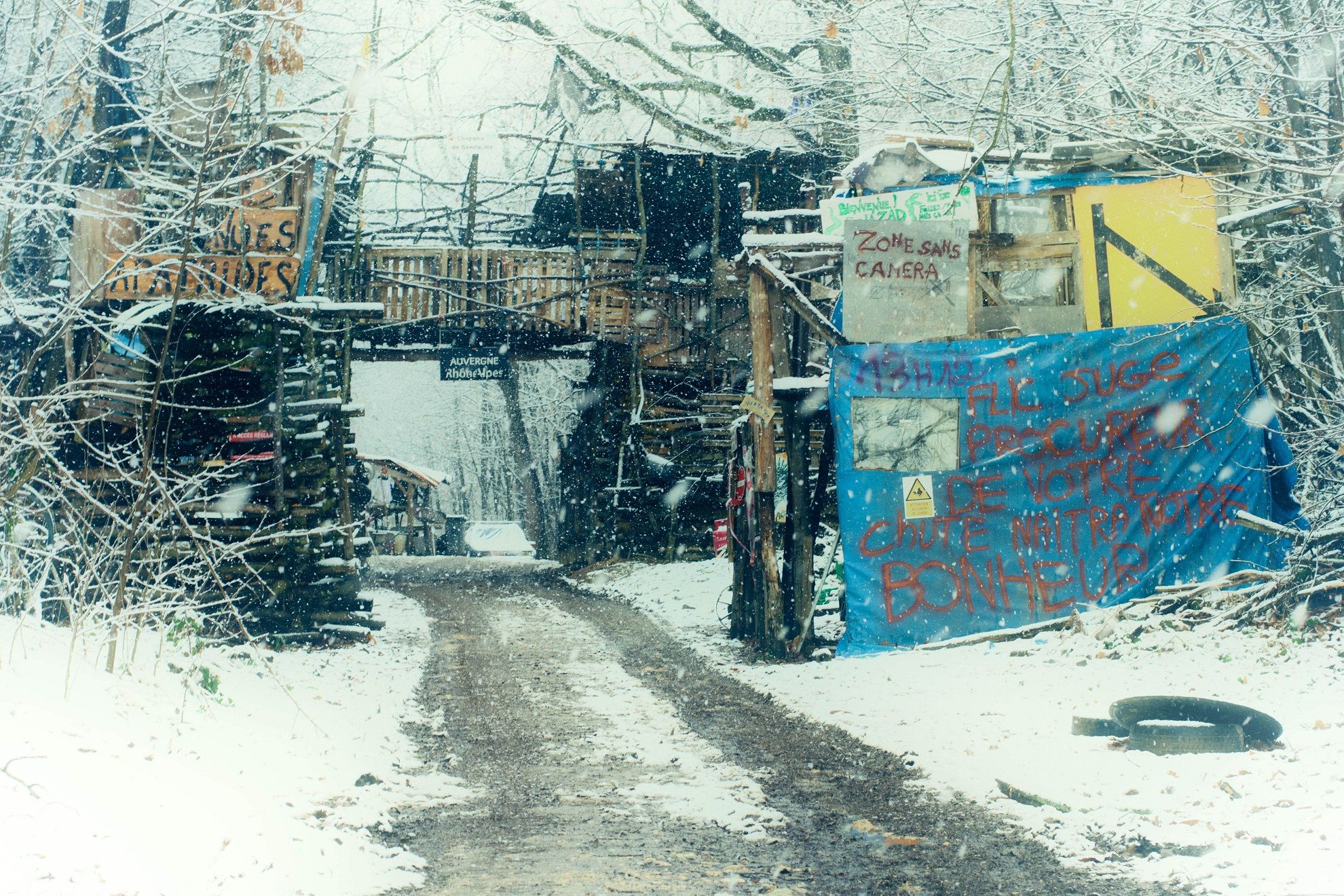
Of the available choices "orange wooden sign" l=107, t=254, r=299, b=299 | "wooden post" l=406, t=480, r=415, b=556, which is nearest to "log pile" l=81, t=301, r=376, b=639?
"orange wooden sign" l=107, t=254, r=299, b=299

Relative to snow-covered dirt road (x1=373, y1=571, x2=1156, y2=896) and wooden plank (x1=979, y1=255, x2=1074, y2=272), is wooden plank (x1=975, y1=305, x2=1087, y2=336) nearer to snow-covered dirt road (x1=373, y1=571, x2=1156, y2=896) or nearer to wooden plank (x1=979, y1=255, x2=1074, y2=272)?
wooden plank (x1=979, y1=255, x2=1074, y2=272)

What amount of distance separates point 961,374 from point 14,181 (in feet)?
26.3

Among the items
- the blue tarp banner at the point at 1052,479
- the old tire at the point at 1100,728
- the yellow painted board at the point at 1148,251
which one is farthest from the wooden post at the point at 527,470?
the old tire at the point at 1100,728

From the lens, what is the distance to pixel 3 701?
5.24 metres

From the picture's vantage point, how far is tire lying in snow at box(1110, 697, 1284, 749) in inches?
240

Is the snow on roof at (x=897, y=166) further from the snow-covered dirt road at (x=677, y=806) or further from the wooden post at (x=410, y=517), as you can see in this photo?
the wooden post at (x=410, y=517)

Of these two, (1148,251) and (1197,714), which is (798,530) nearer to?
(1148,251)

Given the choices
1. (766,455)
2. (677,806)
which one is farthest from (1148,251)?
(677,806)

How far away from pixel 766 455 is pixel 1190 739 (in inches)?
216

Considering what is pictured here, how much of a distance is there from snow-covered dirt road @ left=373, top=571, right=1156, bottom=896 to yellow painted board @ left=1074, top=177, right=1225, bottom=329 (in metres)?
5.66

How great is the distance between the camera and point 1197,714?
251 inches

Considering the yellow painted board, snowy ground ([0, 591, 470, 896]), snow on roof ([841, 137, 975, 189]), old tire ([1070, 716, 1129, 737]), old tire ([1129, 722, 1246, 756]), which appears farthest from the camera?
snow on roof ([841, 137, 975, 189])

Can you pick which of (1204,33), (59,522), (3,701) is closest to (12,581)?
(3,701)

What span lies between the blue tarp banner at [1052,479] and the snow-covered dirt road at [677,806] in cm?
217
